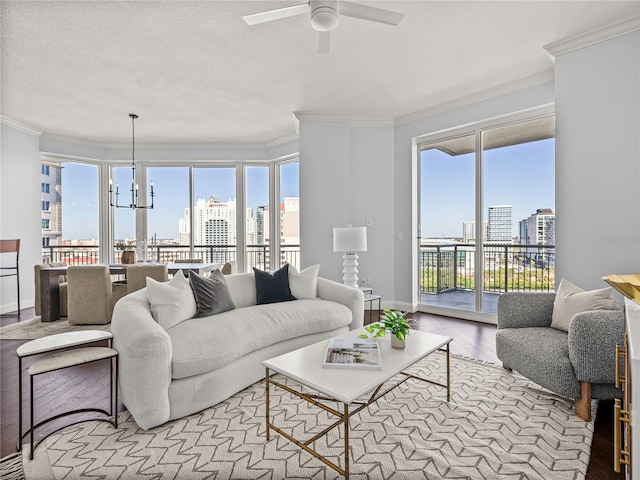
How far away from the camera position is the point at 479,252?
4277 mm

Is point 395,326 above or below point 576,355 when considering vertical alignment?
above

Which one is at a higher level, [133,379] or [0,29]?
[0,29]

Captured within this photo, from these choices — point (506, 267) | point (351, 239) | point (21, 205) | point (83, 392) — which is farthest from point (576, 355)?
point (21, 205)

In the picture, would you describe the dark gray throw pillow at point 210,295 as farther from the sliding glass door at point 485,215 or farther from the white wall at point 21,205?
the white wall at point 21,205

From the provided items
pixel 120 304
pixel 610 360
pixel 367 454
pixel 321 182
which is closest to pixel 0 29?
pixel 120 304

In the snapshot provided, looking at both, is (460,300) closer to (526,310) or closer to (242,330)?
(526,310)

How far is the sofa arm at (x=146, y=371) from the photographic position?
1.84 metres

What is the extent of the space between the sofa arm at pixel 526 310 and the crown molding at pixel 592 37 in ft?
7.03

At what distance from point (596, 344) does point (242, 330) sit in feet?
7.03

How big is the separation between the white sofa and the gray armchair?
1.42 m

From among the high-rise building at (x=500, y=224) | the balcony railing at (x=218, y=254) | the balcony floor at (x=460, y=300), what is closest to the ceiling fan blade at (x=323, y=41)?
the high-rise building at (x=500, y=224)

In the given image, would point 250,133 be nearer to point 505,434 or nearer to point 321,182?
point 321,182

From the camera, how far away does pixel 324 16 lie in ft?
7.27

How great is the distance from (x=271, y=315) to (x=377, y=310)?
2.43m
